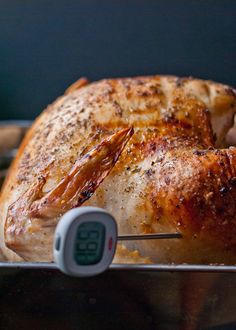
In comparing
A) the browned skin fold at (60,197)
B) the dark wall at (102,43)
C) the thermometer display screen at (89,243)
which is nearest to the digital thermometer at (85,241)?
the thermometer display screen at (89,243)

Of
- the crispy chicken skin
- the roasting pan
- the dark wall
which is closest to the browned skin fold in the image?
the crispy chicken skin

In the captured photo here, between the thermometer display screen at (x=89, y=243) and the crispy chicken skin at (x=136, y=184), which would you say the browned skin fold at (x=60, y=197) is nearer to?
the crispy chicken skin at (x=136, y=184)

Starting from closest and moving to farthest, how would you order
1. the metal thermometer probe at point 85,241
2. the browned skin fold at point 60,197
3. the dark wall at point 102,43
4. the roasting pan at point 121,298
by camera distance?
the metal thermometer probe at point 85,241 → the roasting pan at point 121,298 → the browned skin fold at point 60,197 → the dark wall at point 102,43

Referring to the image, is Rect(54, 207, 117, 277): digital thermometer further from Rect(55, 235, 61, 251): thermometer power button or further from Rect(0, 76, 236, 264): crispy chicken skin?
Rect(0, 76, 236, 264): crispy chicken skin

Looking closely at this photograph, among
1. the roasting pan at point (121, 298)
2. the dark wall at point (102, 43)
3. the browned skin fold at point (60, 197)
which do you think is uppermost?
the dark wall at point (102, 43)

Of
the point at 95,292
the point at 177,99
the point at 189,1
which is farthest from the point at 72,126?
the point at 189,1
